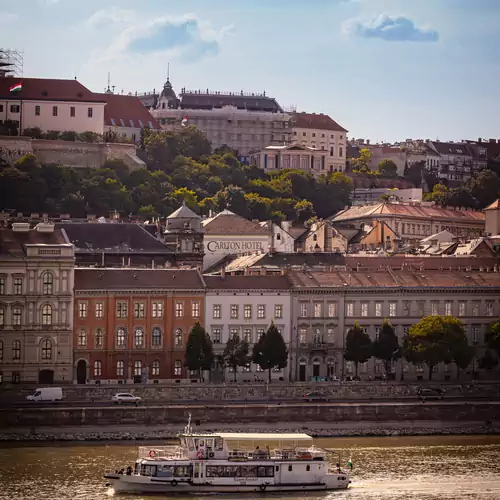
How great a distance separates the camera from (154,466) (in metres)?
71.9

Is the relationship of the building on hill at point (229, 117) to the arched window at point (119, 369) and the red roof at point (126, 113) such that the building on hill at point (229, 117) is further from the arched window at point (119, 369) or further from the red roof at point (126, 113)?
the arched window at point (119, 369)

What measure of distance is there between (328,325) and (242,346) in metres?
6.05

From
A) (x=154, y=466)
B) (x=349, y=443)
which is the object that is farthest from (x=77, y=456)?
(x=349, y=443)

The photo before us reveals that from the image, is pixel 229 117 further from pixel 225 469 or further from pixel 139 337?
pixel 225 469

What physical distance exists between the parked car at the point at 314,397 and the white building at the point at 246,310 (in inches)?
278

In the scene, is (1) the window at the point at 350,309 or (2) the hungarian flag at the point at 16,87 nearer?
(1) the window at the point at 350,309

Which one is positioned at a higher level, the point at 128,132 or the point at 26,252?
the point at 128,132

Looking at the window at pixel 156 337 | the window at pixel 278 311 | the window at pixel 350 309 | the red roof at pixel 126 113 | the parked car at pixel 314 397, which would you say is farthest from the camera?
the red roof at pixel 126 113

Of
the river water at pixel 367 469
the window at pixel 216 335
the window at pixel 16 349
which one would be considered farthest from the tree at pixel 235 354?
the river water at pixel 367 469

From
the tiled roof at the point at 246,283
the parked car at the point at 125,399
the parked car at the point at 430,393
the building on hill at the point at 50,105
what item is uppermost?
the building on hill at the point at 50,105

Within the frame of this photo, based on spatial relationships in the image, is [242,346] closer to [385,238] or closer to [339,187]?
[385,238]

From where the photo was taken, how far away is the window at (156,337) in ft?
315

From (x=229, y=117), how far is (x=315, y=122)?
1196 cm

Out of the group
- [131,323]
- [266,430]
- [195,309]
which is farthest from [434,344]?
[266,430]
